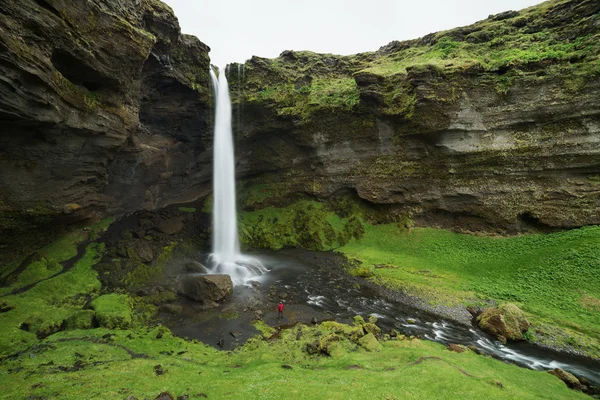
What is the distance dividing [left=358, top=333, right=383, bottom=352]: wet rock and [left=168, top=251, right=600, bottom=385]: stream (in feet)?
10.1

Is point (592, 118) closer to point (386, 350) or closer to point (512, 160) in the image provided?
point (512, 160)

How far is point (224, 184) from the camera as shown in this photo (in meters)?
40.5

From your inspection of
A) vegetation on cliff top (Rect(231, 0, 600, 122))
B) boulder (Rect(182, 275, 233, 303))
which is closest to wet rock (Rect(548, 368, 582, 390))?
boulder (Rect(182, 275, 233, 303))

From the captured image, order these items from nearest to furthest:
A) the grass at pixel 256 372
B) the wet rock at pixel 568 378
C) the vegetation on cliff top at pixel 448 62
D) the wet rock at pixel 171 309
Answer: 1. the grass at pixel 256 372
2. the wet rock at pixel 568 378
3. the wet rock at pixel 171 309
4. the vegetation on cliff top at pixel 448 62

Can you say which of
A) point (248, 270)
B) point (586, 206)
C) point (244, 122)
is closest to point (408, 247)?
point (586, 206)

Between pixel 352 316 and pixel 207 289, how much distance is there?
10.8 m

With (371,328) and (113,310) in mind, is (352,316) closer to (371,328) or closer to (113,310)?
(371,328)

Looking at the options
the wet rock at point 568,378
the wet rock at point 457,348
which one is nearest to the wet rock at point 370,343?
the wet rock at point 457,348

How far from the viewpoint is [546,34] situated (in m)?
30.0

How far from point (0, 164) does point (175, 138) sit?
1905 cm

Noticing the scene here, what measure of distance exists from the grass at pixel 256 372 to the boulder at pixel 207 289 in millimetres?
5167

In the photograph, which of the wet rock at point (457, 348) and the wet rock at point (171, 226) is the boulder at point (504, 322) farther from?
the wet rock at point (171, 226)

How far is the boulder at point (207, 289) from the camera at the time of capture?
2106 cm

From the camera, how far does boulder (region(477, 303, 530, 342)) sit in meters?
17.3
